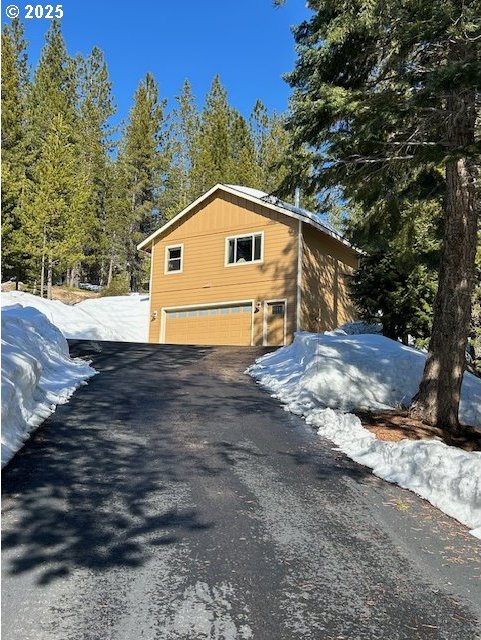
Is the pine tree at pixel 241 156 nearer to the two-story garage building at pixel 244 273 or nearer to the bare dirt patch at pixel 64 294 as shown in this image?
the bare dirt patch at pixel 64 294

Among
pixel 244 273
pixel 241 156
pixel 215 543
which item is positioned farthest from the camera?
pixel 241 156

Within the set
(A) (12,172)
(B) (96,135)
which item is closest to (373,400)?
(A) (12,172)

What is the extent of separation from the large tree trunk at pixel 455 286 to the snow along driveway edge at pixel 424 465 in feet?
4.88

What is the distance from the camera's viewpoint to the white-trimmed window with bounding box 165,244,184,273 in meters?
22.3

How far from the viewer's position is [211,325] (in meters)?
20.9

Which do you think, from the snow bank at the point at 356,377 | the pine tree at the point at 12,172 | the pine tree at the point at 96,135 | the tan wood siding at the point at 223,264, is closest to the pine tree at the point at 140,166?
the pine tree at the point at 96,135

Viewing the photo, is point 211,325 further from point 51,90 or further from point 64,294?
point 51,90

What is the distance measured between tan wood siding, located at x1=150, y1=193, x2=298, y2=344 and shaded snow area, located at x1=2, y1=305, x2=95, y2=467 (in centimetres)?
956

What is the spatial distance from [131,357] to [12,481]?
8420 mm

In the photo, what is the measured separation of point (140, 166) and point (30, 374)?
37282 mm

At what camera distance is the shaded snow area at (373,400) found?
16.8ft

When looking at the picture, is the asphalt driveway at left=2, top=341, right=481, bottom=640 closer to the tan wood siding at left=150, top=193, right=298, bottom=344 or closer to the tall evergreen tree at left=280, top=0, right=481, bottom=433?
the tall evergreen tree at left=280, top=0, right=481, bottom=433

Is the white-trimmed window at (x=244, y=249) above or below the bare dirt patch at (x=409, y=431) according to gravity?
above

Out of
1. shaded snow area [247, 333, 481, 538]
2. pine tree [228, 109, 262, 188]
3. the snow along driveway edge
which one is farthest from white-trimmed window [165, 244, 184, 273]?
pine tree [228, 109, 262, 188]
